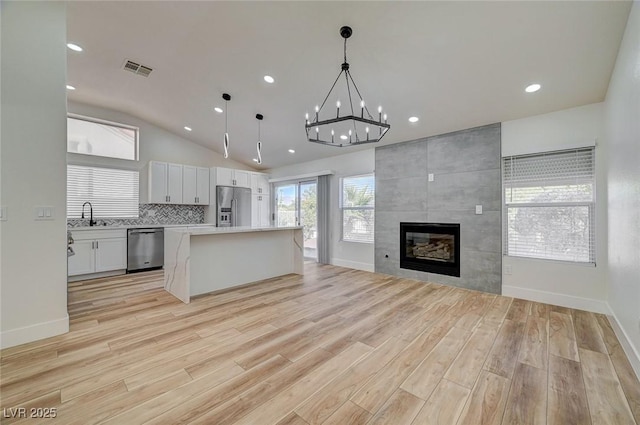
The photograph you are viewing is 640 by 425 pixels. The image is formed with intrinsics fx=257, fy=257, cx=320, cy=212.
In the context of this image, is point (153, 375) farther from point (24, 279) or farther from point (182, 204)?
point (182, 204)

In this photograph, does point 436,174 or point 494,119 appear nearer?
point 494,119

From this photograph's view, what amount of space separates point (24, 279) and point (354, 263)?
4.87 meters

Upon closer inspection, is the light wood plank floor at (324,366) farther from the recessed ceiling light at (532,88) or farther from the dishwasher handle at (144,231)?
the recessed ceiling light at (532,88)

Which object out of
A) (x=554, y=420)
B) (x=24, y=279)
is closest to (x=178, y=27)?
(x=24, y=279)

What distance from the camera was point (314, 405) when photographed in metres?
1.62

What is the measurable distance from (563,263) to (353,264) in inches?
135

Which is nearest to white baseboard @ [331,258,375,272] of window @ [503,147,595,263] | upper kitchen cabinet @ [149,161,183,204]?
window @ [503,147,595,263]

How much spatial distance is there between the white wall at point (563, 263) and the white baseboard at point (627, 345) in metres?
0.52

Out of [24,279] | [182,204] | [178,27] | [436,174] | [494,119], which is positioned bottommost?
[24,279]

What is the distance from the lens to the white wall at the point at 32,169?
2.28 meters

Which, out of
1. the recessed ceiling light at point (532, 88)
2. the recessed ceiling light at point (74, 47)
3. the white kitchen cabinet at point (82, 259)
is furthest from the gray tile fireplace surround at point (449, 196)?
the white kitchen cabinet at point (82, 259)

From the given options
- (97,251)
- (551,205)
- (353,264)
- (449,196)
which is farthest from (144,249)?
(551,205)

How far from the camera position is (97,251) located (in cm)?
483

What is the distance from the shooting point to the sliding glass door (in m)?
6.72
